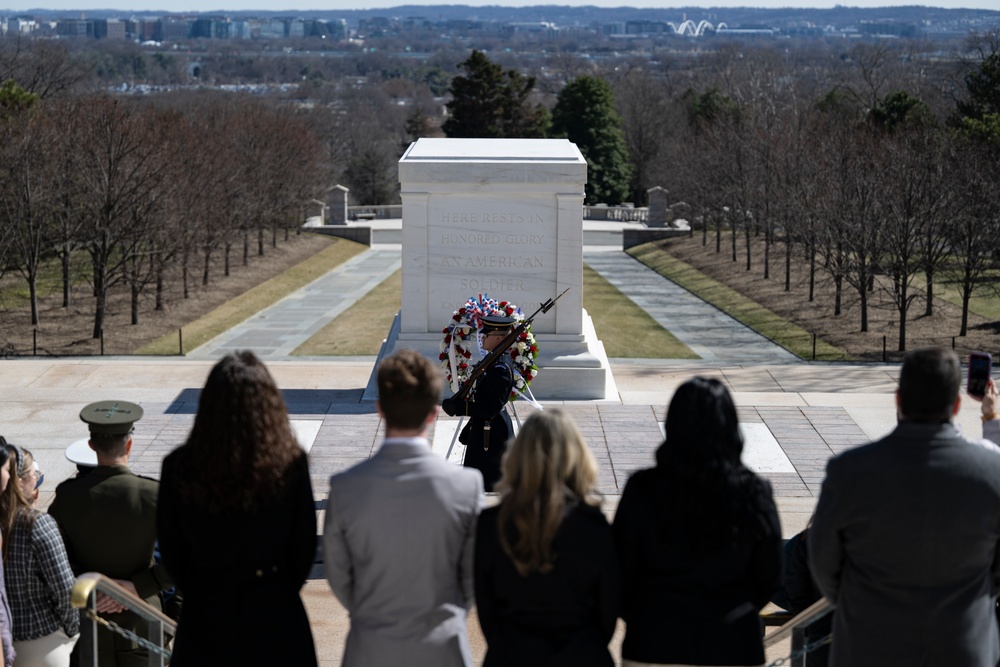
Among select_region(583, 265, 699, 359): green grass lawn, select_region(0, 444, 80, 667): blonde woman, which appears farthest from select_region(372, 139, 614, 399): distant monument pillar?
select_region(0, 444, 80, 667): blonde woman

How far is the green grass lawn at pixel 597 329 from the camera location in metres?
23.5

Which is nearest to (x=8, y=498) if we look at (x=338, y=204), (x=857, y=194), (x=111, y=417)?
(x=111, y=417)

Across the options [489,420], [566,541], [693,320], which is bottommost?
[693,320]

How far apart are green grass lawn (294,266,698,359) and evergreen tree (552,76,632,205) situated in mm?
30417

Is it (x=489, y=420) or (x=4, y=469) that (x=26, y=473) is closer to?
(x=4, y=469)

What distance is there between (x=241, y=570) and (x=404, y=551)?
60cm

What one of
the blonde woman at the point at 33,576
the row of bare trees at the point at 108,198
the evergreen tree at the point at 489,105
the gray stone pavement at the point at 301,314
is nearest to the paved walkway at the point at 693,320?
the gray stone pavement at the point at 301,314

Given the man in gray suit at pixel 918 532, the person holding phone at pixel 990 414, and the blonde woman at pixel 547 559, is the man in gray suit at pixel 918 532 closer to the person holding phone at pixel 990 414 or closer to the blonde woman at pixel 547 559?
the blonde woman at pixel 547 559

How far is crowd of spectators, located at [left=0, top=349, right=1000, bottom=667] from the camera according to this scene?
4.35 metres

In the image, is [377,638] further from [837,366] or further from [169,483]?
[837,366]

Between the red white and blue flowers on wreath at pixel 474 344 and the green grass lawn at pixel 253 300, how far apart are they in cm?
1394

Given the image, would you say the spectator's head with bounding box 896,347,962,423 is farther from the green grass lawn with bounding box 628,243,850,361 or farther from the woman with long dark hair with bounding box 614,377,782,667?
the green grass lawn with bounding box 628,243,850,361

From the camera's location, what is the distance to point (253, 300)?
109ft

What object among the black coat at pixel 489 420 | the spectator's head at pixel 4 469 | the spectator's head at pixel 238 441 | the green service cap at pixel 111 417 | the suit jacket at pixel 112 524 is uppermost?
the spectator's head at pixel 238 441
